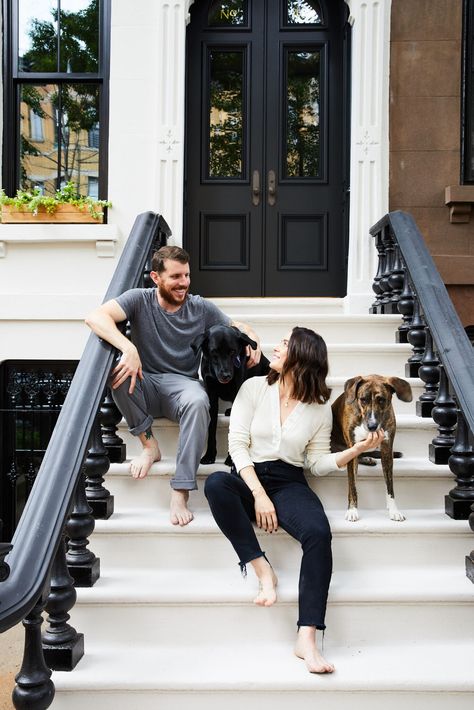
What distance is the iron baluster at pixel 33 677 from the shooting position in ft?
6.75

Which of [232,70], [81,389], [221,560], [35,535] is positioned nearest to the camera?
[35,535]

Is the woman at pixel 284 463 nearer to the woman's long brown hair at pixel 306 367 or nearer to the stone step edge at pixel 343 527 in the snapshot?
the woman's long brown hair at pixel 306 367

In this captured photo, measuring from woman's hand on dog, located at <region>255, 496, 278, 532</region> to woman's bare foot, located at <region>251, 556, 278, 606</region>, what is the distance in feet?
0.48

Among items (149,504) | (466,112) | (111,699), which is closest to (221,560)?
(149,504)

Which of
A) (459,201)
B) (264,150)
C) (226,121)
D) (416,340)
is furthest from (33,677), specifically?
(226,121)

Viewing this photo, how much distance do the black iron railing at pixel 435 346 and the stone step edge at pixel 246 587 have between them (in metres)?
0.17

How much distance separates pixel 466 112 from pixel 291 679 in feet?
14.7

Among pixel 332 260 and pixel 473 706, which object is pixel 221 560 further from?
pixel 332 260

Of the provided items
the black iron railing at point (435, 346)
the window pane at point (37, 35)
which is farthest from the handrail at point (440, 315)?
the window pane at point (37, 35)

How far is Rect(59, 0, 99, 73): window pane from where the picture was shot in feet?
18.6

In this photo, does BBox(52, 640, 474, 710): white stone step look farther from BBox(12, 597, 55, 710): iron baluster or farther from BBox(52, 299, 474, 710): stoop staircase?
BBox(12, 597, 55, 710): iron baluster

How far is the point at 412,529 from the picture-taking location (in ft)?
9.46

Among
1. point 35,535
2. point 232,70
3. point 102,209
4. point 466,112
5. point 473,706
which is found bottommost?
point 473,706

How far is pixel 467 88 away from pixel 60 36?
10.6 ft
